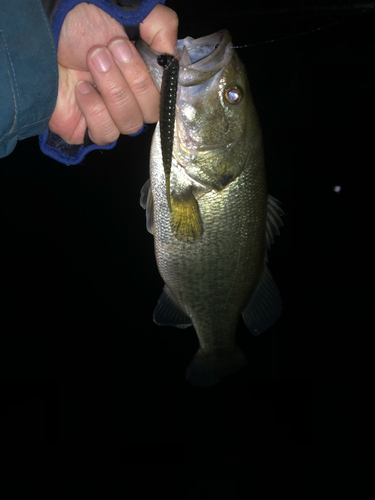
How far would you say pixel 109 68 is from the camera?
1.13m

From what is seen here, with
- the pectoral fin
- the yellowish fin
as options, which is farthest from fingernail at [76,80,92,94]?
the yellowish fin

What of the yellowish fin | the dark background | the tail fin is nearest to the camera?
the yellowish fin

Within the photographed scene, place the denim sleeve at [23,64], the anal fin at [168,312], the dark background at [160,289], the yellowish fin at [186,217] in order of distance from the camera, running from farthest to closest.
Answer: the dark background at [160,289]
the anal fin at [168,312]
the yellowish fin at [186,217]
the denim sleeve at [23,64]

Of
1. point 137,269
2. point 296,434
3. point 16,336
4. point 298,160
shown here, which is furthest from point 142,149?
point 296,434

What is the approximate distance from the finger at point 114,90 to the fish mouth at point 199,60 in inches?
4.8

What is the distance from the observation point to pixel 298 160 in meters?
7.12

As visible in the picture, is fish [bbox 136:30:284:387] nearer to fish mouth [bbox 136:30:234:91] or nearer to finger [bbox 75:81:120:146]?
fish mouth [bbox 136:30:234:91]

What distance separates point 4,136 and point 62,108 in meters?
0.60

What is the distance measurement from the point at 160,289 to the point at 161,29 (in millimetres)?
7444

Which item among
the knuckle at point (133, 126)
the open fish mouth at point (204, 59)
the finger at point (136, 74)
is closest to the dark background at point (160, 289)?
the knuckle at point (133, 126)

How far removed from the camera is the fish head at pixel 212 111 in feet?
3.74

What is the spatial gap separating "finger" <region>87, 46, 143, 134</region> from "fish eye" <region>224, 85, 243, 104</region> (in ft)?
1.23

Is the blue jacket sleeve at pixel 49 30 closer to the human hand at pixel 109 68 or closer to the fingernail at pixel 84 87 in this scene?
the human hand at pixel 109 68

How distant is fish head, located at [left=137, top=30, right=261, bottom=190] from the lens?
1.14 metres
